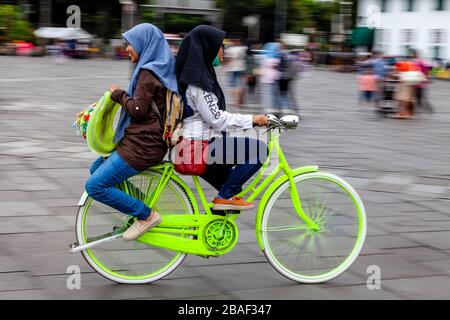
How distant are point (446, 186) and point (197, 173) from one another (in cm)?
478

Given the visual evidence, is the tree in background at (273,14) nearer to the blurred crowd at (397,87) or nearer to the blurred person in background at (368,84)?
the blurred person in background at (368,84)

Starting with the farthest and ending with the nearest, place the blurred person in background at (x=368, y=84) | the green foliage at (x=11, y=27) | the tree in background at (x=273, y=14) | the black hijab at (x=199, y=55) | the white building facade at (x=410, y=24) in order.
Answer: the tree in background at (x=273, y=14), the white building facade at (x=410, y=24), the green foliage at (x=11, y=27), the blurred person in background at (x=368, y=84), the black hijab at (x=199, y=55)

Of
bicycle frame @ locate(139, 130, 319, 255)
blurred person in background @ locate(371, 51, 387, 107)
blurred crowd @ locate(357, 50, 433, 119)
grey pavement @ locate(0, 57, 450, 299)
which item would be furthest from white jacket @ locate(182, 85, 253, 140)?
blurred person in background @ locate(371, 51, 387, 107)

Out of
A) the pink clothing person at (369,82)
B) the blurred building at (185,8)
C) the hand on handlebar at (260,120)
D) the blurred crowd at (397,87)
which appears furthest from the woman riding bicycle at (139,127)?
the blurred building at (185,8)

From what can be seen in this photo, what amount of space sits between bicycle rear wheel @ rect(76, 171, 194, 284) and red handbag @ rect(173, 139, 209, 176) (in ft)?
0.49

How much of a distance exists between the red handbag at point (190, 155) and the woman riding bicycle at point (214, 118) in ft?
0.13

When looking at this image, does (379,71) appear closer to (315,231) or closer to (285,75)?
(285,75)

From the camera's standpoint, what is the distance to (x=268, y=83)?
17.1m

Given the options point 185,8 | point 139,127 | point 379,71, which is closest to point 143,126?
point 139,127

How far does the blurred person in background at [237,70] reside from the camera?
18.9 metres

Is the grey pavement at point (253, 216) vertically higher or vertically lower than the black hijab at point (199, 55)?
lower

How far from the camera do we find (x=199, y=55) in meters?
4.58

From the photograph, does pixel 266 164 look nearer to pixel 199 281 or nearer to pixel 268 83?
pixel 199 281

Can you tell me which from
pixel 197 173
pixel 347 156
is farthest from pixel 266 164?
pixel 347 156
